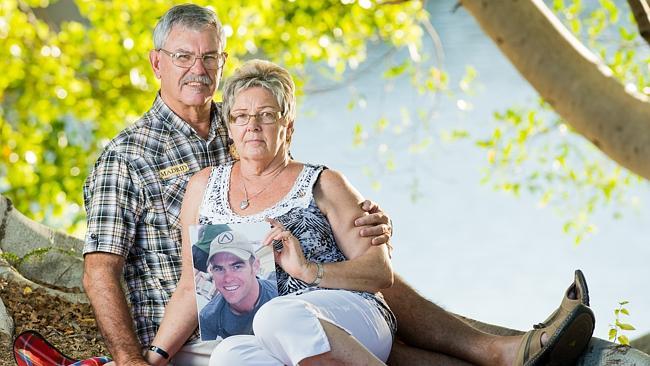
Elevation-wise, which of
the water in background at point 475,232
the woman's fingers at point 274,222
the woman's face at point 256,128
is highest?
the woman's face at point 256,128

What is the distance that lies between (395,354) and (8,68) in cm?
488

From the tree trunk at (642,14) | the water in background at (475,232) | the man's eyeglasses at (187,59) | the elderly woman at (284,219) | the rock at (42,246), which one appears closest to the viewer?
the elderly woman at (284,219)

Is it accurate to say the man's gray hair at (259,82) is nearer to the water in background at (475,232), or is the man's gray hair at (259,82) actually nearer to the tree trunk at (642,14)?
the tree trunk at (642,14)

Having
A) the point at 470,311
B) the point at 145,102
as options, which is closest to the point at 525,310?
the point at 470,311

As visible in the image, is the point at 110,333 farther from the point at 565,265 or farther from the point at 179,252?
the point at 565,265

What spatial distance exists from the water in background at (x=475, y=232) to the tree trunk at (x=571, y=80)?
580 centimetres

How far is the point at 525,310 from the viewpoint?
953 cm

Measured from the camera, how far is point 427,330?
3.50m

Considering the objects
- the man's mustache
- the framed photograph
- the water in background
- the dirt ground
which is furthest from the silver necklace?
the water in background

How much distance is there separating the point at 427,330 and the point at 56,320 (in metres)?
1.75

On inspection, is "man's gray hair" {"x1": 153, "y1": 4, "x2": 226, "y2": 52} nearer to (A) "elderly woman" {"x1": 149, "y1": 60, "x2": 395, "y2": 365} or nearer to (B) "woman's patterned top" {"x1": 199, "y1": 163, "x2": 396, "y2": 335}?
(A) "elderly woman" {"x1": 149, "y1": 60, "x2": 395, "y2": 365}

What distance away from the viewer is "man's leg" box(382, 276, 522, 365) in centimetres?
346

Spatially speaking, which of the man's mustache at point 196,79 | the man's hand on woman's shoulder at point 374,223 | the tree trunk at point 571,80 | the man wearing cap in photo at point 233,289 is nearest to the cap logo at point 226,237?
the man wearing cap in photo at point 233,289

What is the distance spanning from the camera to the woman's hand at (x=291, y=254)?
9.72 feet
